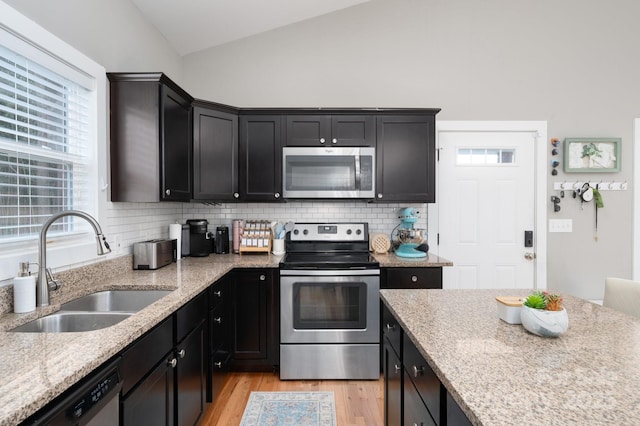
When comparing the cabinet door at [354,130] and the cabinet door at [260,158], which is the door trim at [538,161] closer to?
the cabinet door at [354,130]

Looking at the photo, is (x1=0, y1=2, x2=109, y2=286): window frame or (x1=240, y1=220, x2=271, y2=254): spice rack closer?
(x1=0, y1=2, x2=109, y2=286): window frame

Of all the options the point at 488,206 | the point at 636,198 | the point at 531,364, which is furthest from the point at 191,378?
the point at 636,198

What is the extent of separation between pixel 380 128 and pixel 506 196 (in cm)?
145

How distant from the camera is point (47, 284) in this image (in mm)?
1571

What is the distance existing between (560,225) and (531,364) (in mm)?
3030

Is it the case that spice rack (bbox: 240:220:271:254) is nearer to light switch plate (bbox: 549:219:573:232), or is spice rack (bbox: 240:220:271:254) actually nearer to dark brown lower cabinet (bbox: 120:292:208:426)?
dark brown lower cabinet (bbox: 120:292:208:426)

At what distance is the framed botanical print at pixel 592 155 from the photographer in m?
3.38

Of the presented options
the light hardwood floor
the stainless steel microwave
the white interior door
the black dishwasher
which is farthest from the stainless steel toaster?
the white interior door

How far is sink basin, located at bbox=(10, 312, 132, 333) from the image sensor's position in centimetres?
150

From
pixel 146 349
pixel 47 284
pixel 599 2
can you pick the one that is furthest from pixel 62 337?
pixel 599 2

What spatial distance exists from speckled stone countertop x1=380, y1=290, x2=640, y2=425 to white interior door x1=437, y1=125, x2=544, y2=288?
192cm

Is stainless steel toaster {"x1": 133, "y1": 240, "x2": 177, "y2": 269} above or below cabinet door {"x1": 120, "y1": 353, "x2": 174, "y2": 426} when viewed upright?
above

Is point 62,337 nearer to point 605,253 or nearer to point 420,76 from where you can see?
point 420,76

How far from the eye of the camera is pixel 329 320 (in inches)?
110
